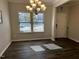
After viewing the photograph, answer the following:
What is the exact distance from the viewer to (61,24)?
7000 millimetres

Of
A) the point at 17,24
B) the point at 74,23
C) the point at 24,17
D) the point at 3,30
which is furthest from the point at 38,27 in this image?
the point at 3,30

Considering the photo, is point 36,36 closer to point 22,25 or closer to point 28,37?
point 28,37

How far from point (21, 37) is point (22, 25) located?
0.79 metres

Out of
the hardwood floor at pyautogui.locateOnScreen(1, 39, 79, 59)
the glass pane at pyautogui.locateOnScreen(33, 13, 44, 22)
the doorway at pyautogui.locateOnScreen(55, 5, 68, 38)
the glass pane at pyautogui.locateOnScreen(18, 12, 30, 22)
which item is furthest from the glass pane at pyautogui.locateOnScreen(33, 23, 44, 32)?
the hardwood floor at pyautogui.locateOnScreen(1, 39, 79, 59)

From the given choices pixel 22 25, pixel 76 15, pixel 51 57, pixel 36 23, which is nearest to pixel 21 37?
pixel 22 25

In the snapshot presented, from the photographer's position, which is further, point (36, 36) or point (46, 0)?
point (36, 36)

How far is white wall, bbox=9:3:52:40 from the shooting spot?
585cm

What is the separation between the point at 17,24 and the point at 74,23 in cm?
375

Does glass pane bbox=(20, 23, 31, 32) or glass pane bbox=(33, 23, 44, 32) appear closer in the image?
glass pane bbox=(20, 23, 31, 32)

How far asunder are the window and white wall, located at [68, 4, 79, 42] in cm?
206

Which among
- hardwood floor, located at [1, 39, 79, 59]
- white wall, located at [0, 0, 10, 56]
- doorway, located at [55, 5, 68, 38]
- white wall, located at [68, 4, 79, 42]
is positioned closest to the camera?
hardwood floor, located at [1, 39, 79, 59]

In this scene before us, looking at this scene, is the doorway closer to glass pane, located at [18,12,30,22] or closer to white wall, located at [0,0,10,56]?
glass pane, located at [18,12,30,22]

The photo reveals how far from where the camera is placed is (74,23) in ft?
20.7

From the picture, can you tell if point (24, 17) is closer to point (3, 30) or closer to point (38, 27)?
point (38, 27)
